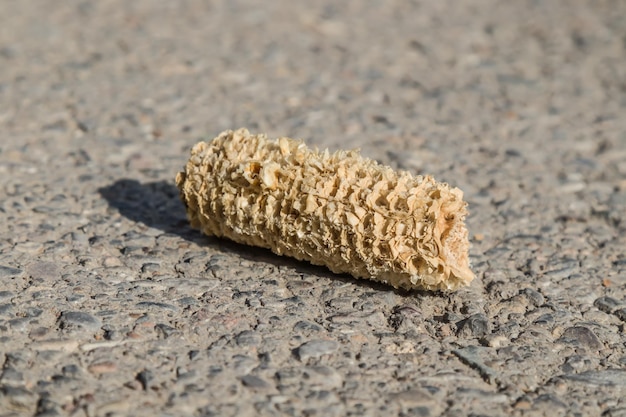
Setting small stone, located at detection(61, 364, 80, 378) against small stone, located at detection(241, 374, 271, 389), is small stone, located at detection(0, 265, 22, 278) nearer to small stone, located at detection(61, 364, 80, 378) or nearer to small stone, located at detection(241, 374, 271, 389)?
small stone, located at detection(61, 364, 80, 378)

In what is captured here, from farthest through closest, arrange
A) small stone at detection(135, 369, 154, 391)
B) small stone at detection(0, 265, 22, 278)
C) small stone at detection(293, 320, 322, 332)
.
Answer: small stone at detection(0, 265, 22, 278), small stone at detection(293, 320, 322, 332), small stone at detection(135, 369, 154, 391)

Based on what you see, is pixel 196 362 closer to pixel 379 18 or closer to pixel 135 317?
pixel 135 317

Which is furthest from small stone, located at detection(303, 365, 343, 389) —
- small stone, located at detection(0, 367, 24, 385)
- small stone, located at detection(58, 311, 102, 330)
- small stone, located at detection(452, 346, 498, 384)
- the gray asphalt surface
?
small stone, located at detection(0, 367, 24, 385)

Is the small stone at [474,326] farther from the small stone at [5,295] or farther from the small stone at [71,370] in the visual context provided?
the small stone at [5,295]

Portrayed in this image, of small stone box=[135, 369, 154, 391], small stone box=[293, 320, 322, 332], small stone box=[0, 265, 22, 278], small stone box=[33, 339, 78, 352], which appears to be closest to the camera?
small stone box=[135, 369, 154, 391]

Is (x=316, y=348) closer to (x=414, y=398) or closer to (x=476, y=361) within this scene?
(x=414, y=398)

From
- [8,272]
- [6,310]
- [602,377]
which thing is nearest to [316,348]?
[602,377]

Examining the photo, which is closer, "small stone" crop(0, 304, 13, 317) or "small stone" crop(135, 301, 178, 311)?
"small stone" crop(0, 304, 13, 317)
